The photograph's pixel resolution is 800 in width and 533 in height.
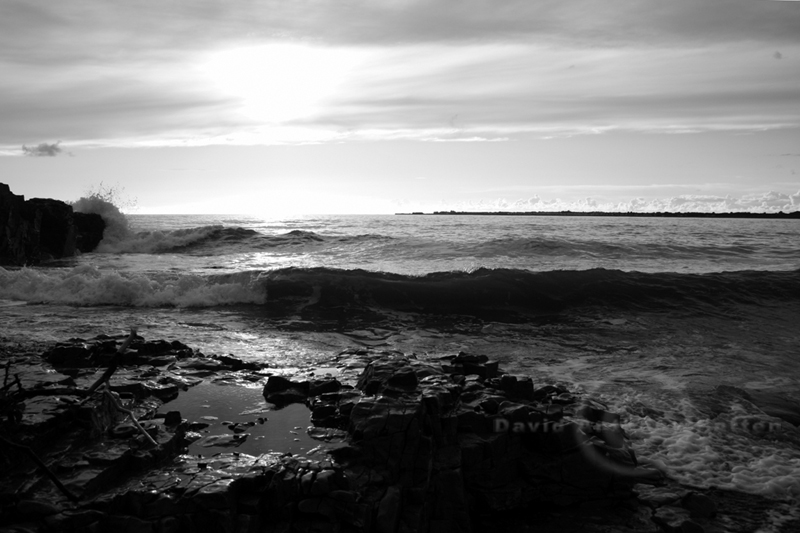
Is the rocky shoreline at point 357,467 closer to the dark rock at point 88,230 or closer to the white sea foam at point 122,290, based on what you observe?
the white sea foam at point 122,290

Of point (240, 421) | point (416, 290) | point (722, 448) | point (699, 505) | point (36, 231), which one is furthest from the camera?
point (36, 231)

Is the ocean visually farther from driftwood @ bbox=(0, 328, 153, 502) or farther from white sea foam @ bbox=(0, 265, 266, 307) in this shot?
driftwood @ bbox=(0, 328, 153, 502)

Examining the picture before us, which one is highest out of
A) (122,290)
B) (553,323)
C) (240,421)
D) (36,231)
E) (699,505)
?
(36,231)

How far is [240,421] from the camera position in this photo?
19.0 ft

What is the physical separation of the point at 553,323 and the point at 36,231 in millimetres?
21948

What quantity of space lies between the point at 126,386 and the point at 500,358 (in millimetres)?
6197

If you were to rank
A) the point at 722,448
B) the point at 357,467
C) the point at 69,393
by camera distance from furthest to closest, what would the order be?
the point at 722,448
the point at 69,393
the point at 357,467

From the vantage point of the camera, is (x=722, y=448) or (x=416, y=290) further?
(x=416, y=290)

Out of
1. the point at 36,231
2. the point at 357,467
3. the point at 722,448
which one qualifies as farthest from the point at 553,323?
the point at 36,231

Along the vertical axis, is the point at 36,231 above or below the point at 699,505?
above

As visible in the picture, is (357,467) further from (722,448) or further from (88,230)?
(88,230)

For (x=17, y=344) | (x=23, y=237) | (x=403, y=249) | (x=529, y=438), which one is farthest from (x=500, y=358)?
(x=23, y=237)

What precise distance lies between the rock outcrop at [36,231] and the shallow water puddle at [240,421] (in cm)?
1870

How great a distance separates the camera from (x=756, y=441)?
6.20 m
